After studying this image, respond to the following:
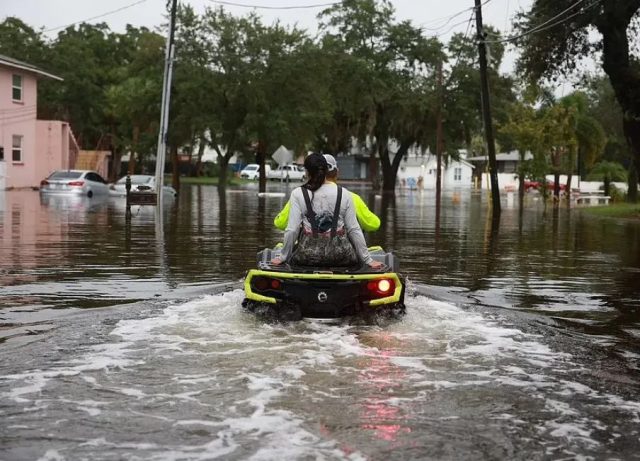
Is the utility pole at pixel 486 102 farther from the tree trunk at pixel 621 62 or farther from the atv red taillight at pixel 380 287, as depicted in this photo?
the atv red taillight at pixel 380 287

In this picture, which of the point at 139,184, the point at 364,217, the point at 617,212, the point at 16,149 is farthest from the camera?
the point at 16,149

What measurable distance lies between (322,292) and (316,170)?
4.17ft

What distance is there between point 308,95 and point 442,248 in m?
29.7

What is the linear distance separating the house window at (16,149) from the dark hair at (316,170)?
41.7 meters

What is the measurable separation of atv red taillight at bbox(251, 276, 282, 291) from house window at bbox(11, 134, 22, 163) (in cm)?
4201

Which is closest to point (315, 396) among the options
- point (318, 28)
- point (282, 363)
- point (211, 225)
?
point (282, 363)

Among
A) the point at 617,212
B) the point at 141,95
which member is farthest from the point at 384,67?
the point at 617,212

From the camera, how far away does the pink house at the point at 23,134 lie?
151 ft

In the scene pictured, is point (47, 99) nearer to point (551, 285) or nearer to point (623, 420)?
point (551, 285)

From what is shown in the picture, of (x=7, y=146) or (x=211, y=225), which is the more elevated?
(x=7, y=146)

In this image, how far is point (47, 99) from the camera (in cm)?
6106

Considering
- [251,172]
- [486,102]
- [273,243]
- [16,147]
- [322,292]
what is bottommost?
[273,243]

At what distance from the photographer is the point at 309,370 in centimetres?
630

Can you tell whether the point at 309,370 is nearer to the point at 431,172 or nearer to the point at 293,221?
the point at 293,221
